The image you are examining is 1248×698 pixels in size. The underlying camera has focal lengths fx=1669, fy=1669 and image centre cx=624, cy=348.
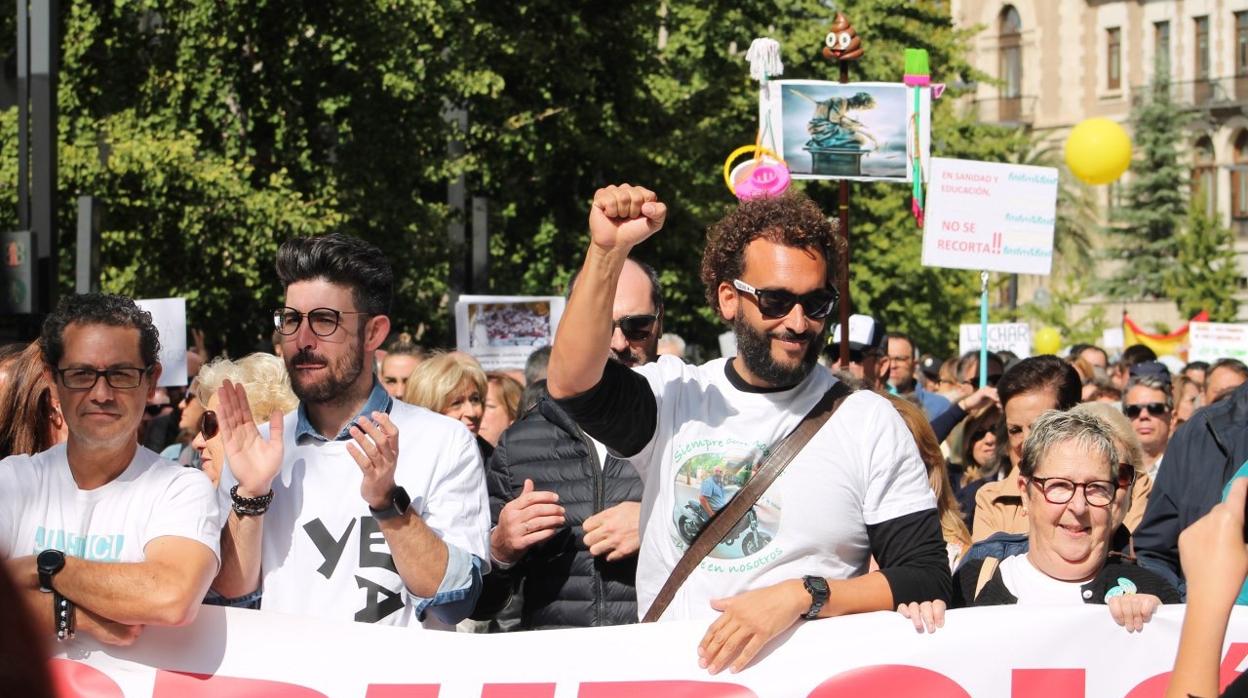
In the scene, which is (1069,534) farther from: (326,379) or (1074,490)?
(326,379)

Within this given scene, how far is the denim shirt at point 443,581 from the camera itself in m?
3.84

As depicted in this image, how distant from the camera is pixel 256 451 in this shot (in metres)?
3.77

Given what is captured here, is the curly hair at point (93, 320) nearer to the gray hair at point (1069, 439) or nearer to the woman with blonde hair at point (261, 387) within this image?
the woman with blonde hair at point (261, 387)

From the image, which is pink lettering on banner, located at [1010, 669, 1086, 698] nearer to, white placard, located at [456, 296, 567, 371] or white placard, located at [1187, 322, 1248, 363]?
white placard, located at [456, 296, 567, 371]

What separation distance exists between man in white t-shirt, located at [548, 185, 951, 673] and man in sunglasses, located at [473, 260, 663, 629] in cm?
66

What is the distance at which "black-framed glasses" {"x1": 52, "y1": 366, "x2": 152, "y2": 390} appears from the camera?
3.80 m

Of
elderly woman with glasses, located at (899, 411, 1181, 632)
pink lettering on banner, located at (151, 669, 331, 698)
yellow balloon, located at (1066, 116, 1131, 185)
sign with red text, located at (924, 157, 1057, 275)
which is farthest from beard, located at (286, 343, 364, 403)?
yellow balloon, located at (1066, 116, 1131, 185)

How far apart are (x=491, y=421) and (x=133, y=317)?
3.58 meters

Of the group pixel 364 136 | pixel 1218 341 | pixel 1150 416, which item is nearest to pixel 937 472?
pixel 1150 416

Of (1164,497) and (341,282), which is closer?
(341,282)

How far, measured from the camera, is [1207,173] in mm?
62688

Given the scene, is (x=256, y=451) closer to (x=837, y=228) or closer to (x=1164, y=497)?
(x=837, y=228)

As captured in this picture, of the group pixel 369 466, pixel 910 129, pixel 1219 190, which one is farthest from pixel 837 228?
pixel 1219 190

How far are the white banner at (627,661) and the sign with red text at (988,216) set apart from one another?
7.94m
